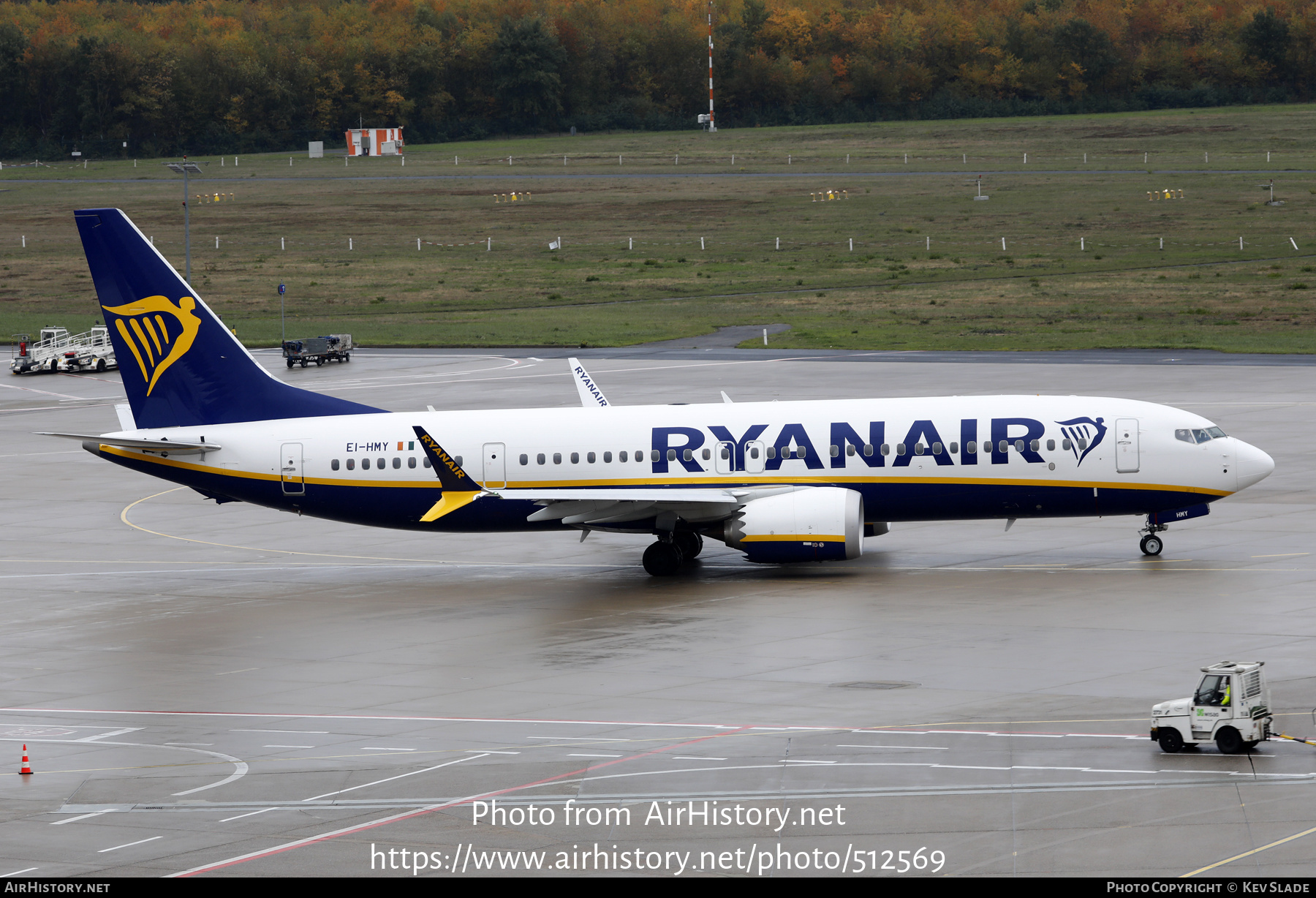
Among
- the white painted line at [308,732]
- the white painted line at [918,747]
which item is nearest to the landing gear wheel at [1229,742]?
the white painted line at [918,747]

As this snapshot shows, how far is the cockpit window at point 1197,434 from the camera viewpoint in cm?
4731

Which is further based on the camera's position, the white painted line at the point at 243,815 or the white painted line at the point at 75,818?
the white painted line at the point at 75,818

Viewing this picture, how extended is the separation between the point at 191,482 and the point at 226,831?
25.8 metres

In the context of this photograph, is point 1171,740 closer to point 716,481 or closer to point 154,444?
point 716,481

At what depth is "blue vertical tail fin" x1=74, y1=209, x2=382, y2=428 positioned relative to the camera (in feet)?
165

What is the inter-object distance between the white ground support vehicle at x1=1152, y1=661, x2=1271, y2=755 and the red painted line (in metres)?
7.92

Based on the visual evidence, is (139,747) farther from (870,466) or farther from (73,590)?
(870,466)

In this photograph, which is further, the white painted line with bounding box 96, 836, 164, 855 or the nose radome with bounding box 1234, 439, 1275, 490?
the nose radome with bounding box 1234, 439, 1275, 490

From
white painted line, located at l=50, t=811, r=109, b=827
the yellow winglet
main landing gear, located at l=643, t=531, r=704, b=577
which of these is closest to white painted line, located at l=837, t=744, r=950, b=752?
white painted line, located at l=50, t=811, r=109, b=827

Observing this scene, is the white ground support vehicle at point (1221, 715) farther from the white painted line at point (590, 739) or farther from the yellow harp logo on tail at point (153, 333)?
the yellow harp logo on tail at point (153, 333)

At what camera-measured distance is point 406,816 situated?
1051 inches

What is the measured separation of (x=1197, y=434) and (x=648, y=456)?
15806mm

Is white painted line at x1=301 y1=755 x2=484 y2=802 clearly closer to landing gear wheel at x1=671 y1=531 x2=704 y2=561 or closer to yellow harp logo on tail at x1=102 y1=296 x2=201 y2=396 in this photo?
landing gear wheel at x1=671 y1=531 x2=704 y2=561

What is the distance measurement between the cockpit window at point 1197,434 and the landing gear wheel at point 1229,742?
20020 mm
